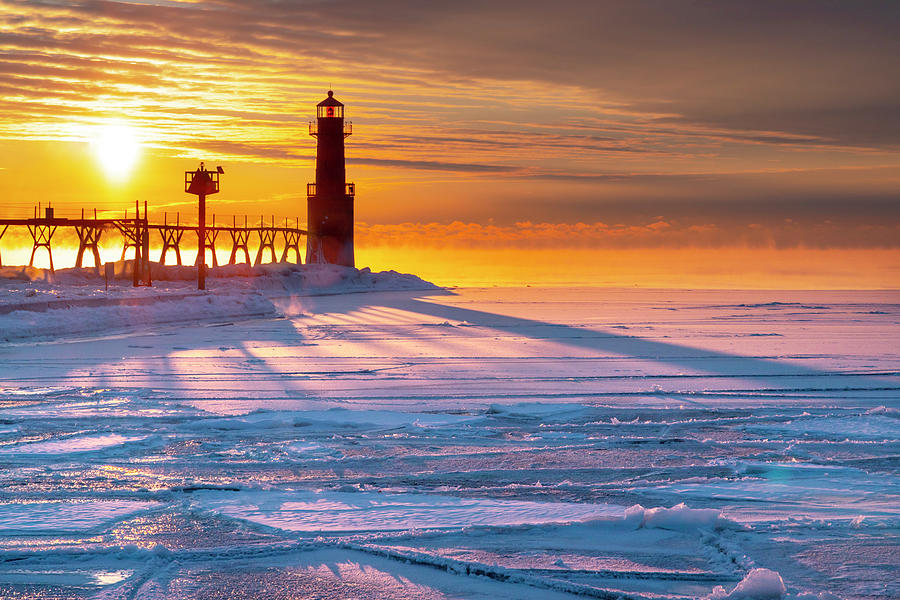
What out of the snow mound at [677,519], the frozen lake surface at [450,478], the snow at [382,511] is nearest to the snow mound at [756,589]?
the frozen lake surface at [450,478]

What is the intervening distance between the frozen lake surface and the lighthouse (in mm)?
39418

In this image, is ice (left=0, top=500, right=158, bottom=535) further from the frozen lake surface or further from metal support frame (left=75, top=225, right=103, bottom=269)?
metal support frame (left=75, top=225, right=103, bottom=269)

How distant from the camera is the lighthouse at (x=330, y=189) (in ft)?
169

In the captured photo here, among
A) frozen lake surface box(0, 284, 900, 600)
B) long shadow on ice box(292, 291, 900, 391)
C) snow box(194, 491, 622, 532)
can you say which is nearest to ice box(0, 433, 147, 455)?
frozen lake surface box(0, 284, 900, 600)

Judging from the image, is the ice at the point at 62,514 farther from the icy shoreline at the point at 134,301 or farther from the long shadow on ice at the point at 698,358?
the icy shoreline at the point at 134,301

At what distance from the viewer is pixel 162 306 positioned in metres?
23.2

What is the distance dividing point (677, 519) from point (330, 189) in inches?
1926

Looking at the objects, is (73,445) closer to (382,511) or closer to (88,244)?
(382,511)

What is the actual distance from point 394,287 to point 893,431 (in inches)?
1940

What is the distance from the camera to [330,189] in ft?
171

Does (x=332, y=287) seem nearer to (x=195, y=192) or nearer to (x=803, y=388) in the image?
(x=195, y=192)

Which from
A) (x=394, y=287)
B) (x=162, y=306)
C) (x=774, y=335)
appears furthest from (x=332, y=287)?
(x=774, y=335)

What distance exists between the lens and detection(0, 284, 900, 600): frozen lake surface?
3.84 m

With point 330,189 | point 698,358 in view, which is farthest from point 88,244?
point 698,358
